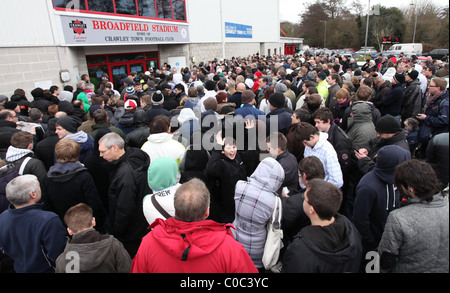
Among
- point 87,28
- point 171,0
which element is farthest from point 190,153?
point 171,0

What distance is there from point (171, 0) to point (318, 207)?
52.0 ft

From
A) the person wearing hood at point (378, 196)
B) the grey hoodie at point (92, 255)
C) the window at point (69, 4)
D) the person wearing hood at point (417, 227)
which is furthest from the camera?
the window at point (69, 4)

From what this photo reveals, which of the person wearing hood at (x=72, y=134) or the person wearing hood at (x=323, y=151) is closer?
the person wearing hood at (x=323, y=151)

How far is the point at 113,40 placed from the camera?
1127cm

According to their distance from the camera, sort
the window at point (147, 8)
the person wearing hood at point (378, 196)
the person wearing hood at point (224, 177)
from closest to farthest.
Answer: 1. the person wearing hood at point (378, 196)
2. the person wearing hood at point (224, 177)
3. the window at point (147, 8)

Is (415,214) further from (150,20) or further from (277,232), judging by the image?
(150,20)

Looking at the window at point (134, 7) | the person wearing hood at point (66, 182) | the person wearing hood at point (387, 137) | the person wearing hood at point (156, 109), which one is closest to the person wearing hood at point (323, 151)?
the person wearing hood at point (387, 137)

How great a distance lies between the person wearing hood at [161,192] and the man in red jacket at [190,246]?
1.90 ft

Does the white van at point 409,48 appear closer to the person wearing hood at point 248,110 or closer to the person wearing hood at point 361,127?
the person wearing hood at point 361,127

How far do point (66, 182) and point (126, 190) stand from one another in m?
0.70

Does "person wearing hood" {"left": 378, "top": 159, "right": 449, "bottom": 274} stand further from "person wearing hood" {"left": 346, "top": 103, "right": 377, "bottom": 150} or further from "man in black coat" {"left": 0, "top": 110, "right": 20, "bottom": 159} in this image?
"man in black coat" {"left": 0, "top": 110, "right": 20, "bottom": 159}

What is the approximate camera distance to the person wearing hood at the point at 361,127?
3891 mm

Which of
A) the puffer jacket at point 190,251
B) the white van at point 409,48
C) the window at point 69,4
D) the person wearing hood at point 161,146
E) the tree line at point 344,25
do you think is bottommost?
the puffer jacket at point 190,251

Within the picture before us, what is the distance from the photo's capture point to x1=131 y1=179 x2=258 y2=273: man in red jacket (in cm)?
157
